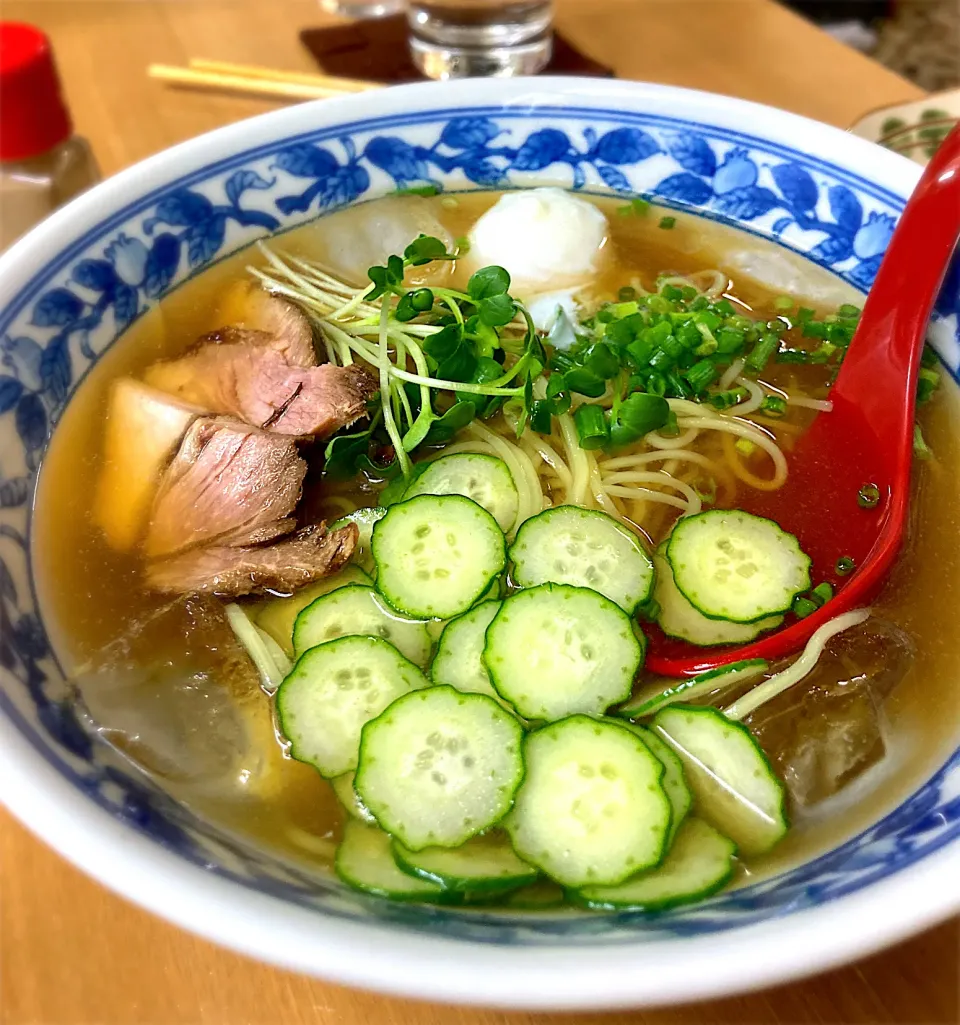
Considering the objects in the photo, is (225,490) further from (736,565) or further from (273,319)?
(736,565)

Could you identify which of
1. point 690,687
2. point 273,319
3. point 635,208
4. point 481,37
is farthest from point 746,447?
point 481,37

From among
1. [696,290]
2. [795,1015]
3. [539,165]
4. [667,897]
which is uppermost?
[539,165]

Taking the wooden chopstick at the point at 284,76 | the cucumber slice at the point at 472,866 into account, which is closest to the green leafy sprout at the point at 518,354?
the cucumber slice at the point at 472,866

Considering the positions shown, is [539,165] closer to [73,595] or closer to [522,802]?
[73,595]

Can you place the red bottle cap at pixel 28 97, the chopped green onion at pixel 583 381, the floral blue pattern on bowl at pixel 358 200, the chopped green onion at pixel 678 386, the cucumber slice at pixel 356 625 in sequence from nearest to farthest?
the floral blue pattern on bowl at pixel 358 200
the cucumber slice at pixel 356 625
the chopped green onion at pixel 583 381
the chopped green onion at pixel 678 386
the red bottle cap at pixel 28 97

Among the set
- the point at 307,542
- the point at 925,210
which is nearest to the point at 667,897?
the point at 307,542

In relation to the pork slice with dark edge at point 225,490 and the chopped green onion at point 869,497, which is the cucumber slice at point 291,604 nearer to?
the pork slice with dark edge at point 225,490
